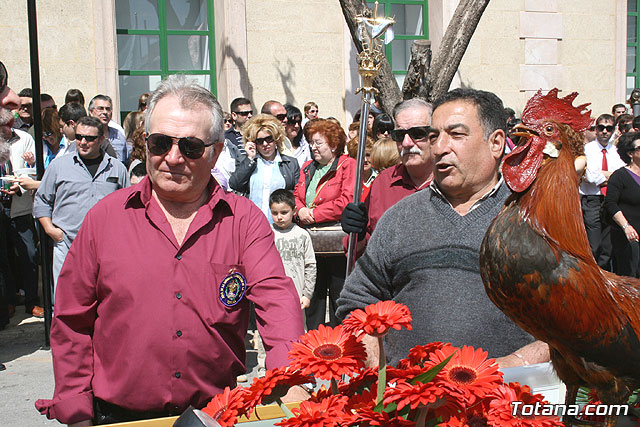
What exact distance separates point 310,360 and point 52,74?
10159 mm

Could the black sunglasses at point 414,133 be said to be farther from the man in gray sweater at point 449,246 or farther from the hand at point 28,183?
the hand at point 28,183

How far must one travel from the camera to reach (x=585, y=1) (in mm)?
12891

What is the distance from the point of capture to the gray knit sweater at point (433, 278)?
2.48 meters

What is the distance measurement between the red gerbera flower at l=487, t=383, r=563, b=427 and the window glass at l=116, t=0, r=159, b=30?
11.1 m

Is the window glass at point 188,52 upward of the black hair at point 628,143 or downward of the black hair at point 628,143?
upward

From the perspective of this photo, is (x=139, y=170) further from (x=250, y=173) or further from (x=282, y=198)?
(x=282, y=198)

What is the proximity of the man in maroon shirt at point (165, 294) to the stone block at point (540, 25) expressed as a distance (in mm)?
11352

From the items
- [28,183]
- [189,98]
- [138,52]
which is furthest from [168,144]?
[138,52]

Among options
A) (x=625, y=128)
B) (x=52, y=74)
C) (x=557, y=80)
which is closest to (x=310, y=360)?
(x=52, y=74)

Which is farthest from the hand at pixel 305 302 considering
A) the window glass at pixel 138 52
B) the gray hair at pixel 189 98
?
the window glass at pixel 138 52

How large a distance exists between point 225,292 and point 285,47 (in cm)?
951

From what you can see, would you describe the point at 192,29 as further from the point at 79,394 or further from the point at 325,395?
the point at 325,395

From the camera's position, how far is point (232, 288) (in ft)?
7.82

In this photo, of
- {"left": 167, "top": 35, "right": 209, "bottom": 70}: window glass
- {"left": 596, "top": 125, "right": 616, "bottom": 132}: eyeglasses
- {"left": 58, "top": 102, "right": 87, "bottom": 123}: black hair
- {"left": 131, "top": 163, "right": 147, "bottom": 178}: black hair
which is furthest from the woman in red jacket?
{"left": 167, "top": 35, "right": 209, "bottom": 70}: window glass
